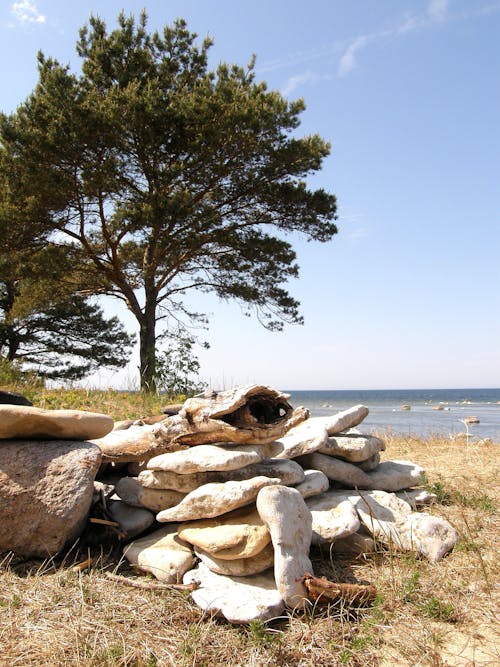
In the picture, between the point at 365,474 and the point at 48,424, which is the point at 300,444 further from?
the point at 48,424

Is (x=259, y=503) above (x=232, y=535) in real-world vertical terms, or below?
above

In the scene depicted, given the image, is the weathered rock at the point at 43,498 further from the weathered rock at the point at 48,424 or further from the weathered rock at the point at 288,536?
the weathered rock at the point at 288,536

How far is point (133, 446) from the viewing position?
3900mm

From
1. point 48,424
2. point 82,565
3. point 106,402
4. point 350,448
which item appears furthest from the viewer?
point 106,402

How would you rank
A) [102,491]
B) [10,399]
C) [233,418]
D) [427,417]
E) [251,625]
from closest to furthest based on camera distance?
[251,625] → [233,418] → [102,491] → [10,399] → [427,417]

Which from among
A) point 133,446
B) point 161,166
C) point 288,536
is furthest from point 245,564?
point 161,166

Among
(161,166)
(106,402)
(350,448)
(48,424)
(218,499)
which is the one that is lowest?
(218,499)

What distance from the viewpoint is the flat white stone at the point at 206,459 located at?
3.25 metres

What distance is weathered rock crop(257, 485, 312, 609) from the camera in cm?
255

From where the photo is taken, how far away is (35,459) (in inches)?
131

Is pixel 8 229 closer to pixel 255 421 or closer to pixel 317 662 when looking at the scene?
pixel 255 421

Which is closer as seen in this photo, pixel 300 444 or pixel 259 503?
pixel 259 503

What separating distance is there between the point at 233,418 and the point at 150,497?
33.2 inches

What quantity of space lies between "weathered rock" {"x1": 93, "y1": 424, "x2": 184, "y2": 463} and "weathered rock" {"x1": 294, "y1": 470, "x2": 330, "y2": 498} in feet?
3.34
